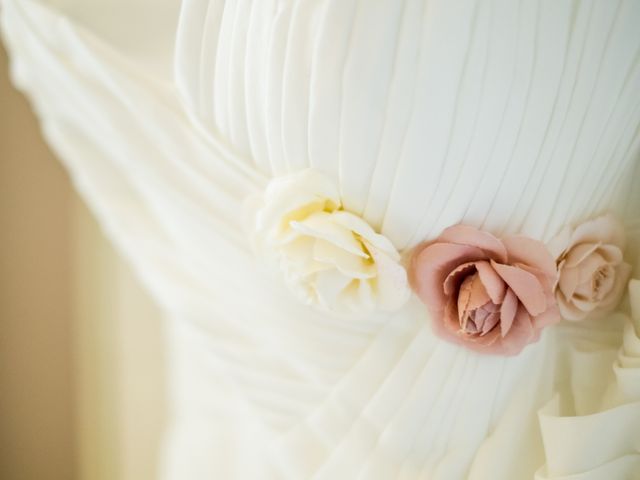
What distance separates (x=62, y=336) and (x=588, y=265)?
83 centimetres

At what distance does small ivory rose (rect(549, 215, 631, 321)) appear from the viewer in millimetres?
582

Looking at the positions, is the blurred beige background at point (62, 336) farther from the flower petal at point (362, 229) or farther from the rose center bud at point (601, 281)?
the rose center bud at point (601, 281)

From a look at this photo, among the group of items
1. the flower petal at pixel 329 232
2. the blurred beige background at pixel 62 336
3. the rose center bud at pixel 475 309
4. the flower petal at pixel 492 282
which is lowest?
the blurred beige background at pixel 62 336

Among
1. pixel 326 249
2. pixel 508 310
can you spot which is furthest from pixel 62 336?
pixel 508 310

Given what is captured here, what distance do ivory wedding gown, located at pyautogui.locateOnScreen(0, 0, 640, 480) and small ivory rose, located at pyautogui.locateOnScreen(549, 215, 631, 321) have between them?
18 millimetres

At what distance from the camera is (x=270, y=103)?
0.55 meters

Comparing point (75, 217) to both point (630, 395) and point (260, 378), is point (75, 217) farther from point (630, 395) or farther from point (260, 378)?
point (630, 395)

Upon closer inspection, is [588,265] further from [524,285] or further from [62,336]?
[62,336]

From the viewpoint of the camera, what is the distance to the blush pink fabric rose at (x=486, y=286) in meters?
0.53

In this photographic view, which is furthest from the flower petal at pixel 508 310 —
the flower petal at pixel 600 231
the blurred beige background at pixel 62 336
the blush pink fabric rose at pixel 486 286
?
the blurred beige background at pixel 62 336

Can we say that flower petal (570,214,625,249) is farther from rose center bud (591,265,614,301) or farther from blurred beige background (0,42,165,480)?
blurred beige background (0,42,165,480)

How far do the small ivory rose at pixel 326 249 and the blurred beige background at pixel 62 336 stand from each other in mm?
432

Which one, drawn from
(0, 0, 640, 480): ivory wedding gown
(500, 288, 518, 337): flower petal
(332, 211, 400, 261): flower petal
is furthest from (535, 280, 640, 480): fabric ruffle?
(332, 211, 400, 261): flower petal

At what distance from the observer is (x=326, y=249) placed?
0.53 meters
